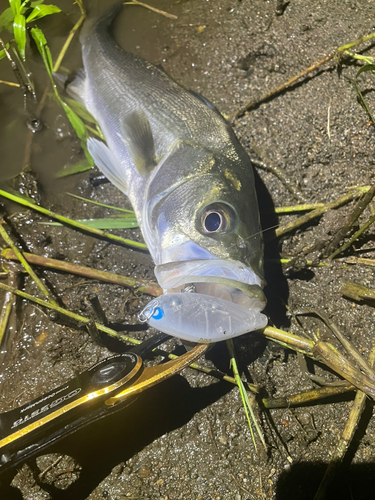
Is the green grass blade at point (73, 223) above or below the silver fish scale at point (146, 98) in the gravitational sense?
below

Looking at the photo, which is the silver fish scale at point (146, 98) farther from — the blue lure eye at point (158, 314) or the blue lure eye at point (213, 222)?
the blue lure eye at point (158, 314)

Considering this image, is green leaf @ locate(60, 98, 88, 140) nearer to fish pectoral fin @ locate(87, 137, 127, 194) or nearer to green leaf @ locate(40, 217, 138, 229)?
fish pectoral fin @ locate(87, 137, 127, 194)

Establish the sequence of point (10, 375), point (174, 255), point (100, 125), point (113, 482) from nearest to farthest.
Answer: point (174, 255) < point (113, 482) < point (10, 375) < point (100, 125)

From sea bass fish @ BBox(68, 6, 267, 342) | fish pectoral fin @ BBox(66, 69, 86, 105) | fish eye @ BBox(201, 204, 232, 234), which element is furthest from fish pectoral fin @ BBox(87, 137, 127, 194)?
fish eye @ BBox(201, 204, 232, 234)

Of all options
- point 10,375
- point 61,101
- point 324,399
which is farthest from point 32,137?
point 324,399

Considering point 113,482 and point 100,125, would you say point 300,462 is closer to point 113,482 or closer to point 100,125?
point 113,482

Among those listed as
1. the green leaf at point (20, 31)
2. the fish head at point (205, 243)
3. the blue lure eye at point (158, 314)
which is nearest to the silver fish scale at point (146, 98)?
the fish head at point (205, 243)
